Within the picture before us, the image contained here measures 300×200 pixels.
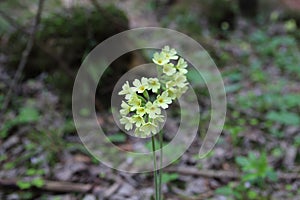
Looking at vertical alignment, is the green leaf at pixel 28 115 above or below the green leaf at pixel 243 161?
above

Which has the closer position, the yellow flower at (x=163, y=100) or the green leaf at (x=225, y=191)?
the yellow flower at (x=163, y=100)

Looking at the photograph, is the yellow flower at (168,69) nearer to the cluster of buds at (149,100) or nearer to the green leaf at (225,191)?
the cluster of buds at (149,100)

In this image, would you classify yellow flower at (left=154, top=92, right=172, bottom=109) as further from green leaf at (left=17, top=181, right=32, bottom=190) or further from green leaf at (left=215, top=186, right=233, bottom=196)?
green leaf at (left=17, top=181, right=32, bottom=190)

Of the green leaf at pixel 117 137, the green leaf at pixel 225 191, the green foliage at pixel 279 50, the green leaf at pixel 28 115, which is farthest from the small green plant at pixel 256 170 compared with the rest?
the green foliage at pixel 279 50

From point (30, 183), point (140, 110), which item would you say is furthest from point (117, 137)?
point (140, 110)

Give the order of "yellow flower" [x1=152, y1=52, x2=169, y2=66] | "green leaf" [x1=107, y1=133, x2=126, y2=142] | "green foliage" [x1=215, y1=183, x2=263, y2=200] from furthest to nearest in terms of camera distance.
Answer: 1. "green leaf" [x1=107, y1=133, x2=126, y2=142]
2. "green foliage" [x1=215, y1=183, x2=263, y2=200]
3. "yellow flower" [x1=152, y1=52, x2=169, y2=66]

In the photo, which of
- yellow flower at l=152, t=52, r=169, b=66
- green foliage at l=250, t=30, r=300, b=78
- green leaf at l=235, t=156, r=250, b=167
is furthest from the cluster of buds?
green foliage at l=250, t=30, r=300, b=78

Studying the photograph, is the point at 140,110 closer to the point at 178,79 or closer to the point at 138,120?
the point at 138,120

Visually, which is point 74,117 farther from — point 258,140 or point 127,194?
point 258,140
